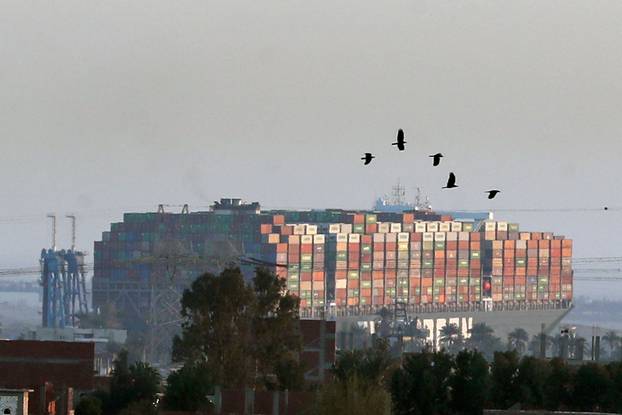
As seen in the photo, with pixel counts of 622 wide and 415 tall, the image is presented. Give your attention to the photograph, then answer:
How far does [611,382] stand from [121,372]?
16.9 metres

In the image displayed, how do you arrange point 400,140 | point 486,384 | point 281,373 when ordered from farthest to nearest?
point 281,373
point 486,384
point 400,140

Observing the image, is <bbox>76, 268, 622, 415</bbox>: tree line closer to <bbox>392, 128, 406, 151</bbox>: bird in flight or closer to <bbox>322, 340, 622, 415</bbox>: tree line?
<bbox>322, 340, 622, 415</bbox>: tree line

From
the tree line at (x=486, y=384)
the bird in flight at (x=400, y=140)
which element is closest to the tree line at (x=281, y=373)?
the tree line at (x=486, y=384)

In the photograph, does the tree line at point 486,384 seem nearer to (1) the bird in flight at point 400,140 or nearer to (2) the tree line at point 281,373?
(2) the tree line at point 281,373

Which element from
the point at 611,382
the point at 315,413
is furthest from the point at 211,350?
the point at 315,413

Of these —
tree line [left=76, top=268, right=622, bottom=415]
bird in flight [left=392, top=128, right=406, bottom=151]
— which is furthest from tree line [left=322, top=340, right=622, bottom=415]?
bird in flight [left=392, top=128, right=406, bottom=151]

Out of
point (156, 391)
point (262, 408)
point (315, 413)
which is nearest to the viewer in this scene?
point (315, 413)

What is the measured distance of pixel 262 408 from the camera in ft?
254

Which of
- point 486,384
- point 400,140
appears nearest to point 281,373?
point 486,384

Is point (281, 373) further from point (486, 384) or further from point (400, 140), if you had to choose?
point (400, 140)

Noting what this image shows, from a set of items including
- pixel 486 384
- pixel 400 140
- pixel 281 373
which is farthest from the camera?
pixel 281 373

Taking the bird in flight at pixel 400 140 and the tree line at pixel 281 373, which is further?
the tree line at pixel 281 373

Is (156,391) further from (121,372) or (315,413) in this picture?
(315,413)

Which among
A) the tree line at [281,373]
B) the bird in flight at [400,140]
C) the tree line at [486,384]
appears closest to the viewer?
the bird in flight at [400,140]
